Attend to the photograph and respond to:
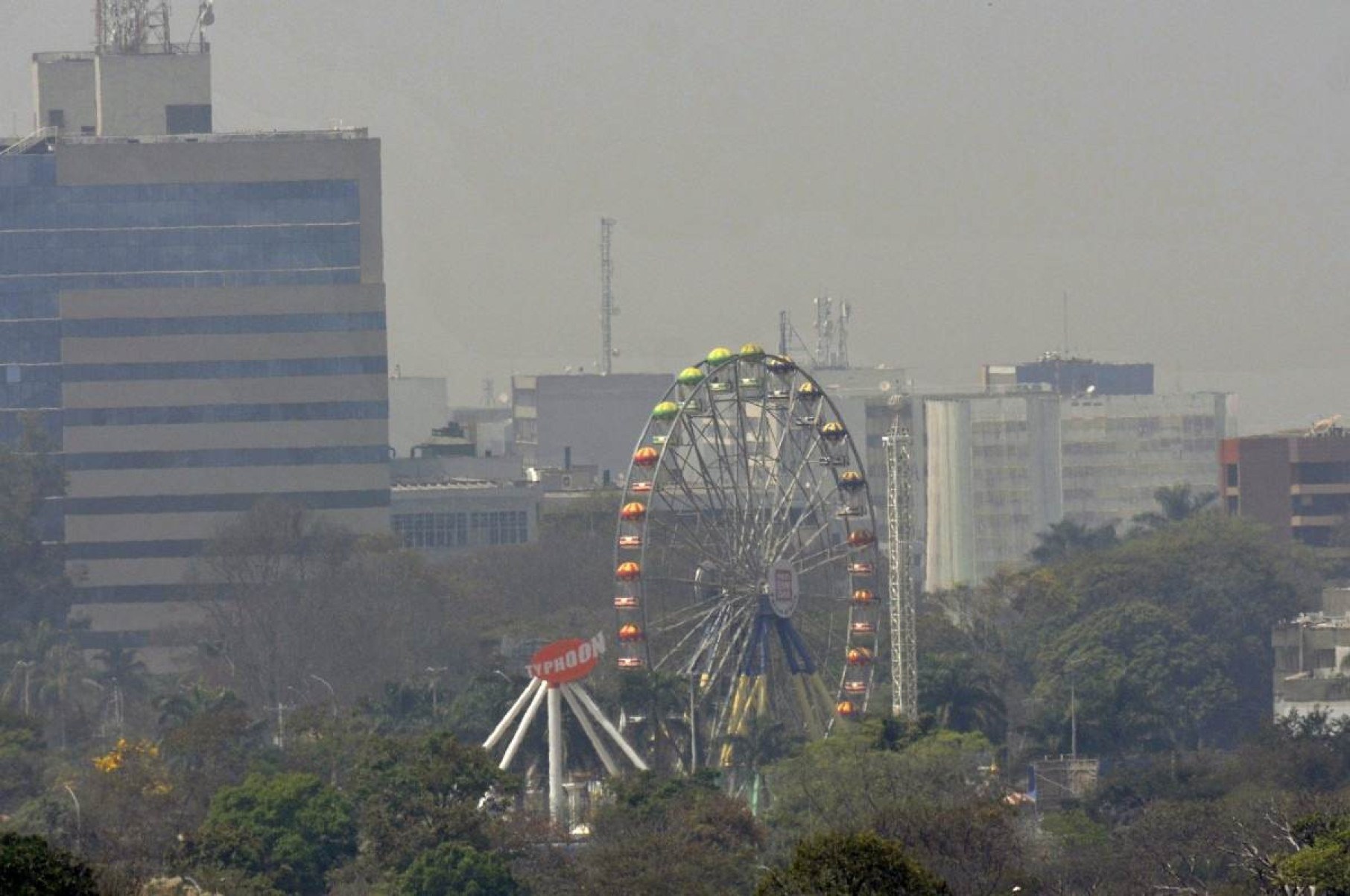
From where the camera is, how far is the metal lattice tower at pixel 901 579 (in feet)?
481

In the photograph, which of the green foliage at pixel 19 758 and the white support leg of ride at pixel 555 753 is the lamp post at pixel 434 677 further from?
the white support leg of ride at pixel 555 753

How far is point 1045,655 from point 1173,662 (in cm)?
956

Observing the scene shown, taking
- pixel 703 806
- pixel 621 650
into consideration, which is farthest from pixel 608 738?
pixel 703 806

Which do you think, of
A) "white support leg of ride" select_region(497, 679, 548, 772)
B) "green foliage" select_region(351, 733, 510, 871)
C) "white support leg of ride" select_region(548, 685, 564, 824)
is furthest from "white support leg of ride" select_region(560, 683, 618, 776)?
"green foliage" select_region(351, 733, 510, 871)

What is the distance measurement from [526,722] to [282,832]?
24.2m

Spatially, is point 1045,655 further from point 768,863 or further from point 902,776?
point 768,863

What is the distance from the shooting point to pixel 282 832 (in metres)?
116

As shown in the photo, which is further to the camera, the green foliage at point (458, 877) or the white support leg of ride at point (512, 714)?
the white support leg of ride at point (512, 714)

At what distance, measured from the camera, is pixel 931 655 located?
168 m

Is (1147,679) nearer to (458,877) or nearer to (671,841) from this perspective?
(671,841)

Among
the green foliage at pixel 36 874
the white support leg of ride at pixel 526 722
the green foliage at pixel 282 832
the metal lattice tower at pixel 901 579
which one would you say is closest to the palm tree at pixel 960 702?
the metal lattice tower at pixel 901 579

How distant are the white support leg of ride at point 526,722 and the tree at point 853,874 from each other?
67.4 metres

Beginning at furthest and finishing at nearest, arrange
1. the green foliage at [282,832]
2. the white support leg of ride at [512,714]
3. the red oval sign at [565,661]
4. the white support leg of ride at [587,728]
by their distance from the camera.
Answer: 1. the white support leg of ride at [587,728]
2. the white support leg of ride at [512,714]
3. the red oval sign at [565,661]
4. the green foliage at [282,832]

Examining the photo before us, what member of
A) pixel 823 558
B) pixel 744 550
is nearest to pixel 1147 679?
pixel 823 558
